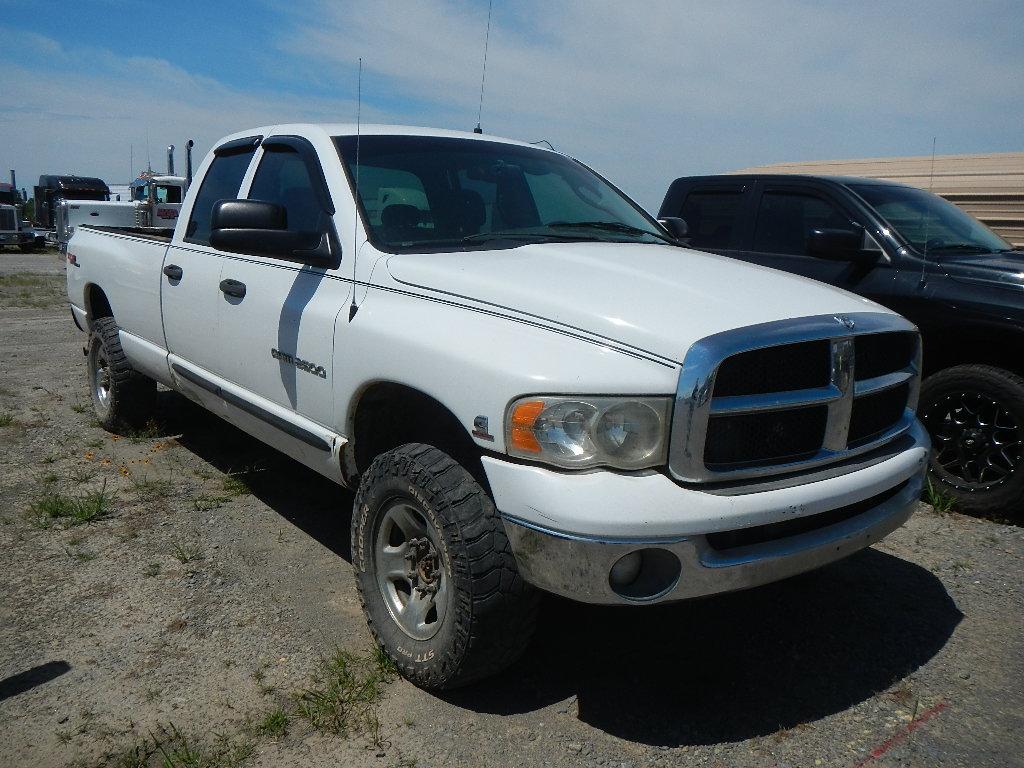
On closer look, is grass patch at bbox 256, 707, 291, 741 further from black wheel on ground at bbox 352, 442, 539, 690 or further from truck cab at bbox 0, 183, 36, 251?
truck cab at bbox 0, 183, 36, 251

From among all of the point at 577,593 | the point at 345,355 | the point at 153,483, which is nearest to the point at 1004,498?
the point at 577,593

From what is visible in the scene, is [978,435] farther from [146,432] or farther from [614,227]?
[146,432]

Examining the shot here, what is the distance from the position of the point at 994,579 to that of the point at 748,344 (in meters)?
2.31

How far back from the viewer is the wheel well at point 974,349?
461cm

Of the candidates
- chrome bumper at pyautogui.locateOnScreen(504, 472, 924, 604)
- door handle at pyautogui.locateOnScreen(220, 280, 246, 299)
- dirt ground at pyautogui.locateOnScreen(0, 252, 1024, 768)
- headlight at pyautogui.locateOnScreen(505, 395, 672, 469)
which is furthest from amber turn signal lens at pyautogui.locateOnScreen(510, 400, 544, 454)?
door handle at pyautogui.locateOnScreen(220, 280, 246, 299)

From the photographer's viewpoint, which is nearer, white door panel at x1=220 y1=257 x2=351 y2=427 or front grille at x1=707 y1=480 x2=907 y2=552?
front grille at x1=707 y1=480 x2=907 y2=552

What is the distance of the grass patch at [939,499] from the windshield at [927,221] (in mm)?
1388

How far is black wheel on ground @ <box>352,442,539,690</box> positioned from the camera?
8.50 feet

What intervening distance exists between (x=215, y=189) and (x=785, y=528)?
354cm

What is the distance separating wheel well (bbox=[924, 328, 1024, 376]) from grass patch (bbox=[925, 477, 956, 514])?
648mm

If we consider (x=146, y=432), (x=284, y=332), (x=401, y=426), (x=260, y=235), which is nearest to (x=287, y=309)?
(x=284, y=332)

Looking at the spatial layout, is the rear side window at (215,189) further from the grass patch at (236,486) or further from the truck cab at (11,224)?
the truck cab at (11,224)

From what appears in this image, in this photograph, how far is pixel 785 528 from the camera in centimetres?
264

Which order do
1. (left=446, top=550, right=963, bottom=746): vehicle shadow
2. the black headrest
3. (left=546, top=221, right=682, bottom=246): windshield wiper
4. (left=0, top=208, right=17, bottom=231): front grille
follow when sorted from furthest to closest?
(left=0, top=208, right=17, bottom=231): front grille, (left=546, top=221, right=682, bottom=246): windshield wiper, the black headrest, (left=446, top=550, right=963, bottom=746): vehicle shadow
